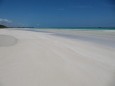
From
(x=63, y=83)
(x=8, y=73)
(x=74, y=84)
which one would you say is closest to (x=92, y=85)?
(x=74, y=84)

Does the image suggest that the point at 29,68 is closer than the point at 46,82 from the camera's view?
No

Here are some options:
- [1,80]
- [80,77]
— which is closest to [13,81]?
[1,80]

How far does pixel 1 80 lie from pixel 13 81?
0.61ft

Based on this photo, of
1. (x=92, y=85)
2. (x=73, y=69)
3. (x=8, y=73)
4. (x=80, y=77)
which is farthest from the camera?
(x=73, y=69)

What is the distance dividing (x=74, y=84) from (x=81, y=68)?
706mm

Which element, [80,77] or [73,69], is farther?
[73,69]

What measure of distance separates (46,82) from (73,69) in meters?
0.68

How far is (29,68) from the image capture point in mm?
2404

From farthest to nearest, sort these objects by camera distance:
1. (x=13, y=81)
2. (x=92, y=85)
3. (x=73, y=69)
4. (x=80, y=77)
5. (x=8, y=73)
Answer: (x=73, y=69) → (x=8, y=73) → (x=80, y=77) → (x=13, y=81) → (x=92, y=85)

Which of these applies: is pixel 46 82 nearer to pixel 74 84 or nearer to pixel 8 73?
pixel 74 84

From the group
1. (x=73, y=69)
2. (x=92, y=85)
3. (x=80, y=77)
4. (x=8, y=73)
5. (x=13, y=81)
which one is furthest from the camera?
(x=73, y=69)

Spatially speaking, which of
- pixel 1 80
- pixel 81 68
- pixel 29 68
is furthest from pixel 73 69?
pixel 1 80

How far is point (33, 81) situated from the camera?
188cm

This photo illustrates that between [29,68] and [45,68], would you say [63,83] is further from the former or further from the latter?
[29,68]
